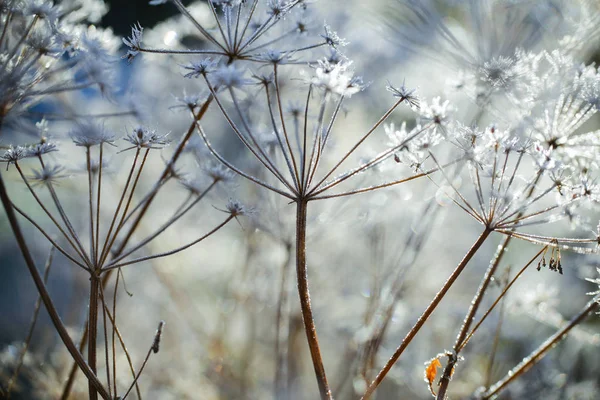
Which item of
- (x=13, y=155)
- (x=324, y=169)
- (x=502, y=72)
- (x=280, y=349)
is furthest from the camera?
(x=324, y=169)

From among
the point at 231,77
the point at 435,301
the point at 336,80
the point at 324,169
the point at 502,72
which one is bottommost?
the point at 435,301

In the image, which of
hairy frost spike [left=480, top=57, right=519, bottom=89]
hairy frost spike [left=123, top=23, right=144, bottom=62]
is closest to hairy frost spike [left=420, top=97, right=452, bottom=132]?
hairy frost spike [left=480, top=57, right=519, bottom=89]

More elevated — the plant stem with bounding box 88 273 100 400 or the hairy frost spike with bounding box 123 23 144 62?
the hairy frost spike with bounding box 123 23 144 62

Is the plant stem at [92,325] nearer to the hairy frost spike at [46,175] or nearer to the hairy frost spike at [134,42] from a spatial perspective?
the hairy frost spike at [46,175]

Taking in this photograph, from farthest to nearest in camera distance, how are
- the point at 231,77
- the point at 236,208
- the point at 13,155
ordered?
1. the point at 236,208
2. the point at 13,155
3. the point at 231,77

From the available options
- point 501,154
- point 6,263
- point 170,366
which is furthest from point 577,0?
point 6,263

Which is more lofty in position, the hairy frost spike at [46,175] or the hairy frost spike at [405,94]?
the hairy frost spike at [405,94]

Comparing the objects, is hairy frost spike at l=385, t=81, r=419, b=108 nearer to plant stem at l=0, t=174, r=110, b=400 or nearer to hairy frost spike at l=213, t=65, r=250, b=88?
hairy frost spike at l=213, t=65, r=250, b=88

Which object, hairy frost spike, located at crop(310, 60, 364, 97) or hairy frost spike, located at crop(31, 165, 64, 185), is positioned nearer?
hairy frost spike, located at crop(310, 60, 364, 97)

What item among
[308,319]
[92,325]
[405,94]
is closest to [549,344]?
[308,319]

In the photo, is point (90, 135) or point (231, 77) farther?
point (90, 135)

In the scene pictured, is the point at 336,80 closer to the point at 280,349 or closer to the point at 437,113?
the point at 437,113

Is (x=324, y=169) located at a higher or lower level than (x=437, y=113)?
higher

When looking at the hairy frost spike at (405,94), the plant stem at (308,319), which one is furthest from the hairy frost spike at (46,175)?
the hairy frost spike at (405,94)
